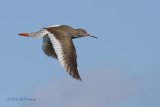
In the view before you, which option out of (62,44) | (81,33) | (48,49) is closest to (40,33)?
(62,44)

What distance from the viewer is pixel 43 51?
36.2 metres

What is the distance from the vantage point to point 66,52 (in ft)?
109

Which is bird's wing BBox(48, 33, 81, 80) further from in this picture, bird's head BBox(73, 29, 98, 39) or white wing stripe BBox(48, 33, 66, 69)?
bird's head BBox(73, 29, 98, 39)

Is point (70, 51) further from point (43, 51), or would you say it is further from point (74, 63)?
point (43, 51)

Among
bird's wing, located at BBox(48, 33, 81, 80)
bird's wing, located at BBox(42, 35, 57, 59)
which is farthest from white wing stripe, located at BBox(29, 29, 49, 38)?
bird's wing, located at BBox(42, 35, 57, 59)

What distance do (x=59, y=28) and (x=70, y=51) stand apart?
6.12ft

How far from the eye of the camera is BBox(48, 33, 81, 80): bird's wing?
108ft

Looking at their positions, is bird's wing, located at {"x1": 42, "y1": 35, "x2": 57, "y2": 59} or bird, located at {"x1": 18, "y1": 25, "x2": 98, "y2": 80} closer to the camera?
bird, located at {"x1": 18, "y1": 25, "x2": 98, "y2": 80}

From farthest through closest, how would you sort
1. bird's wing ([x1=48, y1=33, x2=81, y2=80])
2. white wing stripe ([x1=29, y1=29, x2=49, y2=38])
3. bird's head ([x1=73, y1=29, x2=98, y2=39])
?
bird's head ([x1=73, y1=29, x2=98, y2=39]), white wing stripe ([x1=29, y1=29, x2=49, y2=38]), bird's wing ([x1=48, y1=33, x2=81, y2=80])

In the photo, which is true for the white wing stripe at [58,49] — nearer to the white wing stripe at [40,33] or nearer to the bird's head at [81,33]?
the white wing stripe at [40,33]

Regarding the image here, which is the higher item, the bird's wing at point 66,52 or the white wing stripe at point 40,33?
the white wing stripe at point 40,33

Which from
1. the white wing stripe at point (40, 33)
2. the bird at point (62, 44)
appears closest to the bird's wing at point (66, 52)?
the bird at point (62, 44)

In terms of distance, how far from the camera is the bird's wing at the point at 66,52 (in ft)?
108

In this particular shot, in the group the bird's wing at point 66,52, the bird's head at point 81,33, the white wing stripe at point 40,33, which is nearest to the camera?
the bird's wing at point 66,52
